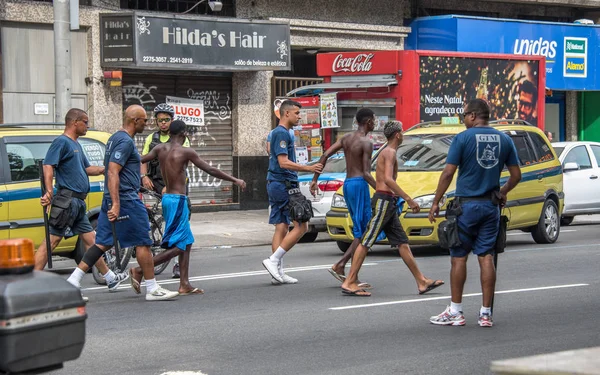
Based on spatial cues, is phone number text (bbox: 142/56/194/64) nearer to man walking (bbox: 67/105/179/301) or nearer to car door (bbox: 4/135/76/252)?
car door (bbox: 4/135/76/252)

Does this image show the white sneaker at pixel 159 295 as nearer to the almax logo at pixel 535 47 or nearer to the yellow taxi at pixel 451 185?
the yellow taxi at pixel 451 185

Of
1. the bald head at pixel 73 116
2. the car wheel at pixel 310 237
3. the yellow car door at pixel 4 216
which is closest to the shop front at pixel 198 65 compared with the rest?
the car wheel at pixel 310 237

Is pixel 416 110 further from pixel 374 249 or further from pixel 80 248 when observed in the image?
pixel 80 248

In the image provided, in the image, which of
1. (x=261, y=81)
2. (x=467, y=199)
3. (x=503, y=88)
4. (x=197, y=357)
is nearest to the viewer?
(x=197, y=357)

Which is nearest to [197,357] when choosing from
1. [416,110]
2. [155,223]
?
[155,223]

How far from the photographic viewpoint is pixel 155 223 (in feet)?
40.3

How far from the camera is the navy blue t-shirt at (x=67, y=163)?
10273mm

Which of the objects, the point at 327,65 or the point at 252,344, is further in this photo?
the point at 327,65

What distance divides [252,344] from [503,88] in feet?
41.6

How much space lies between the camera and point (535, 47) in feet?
85.3

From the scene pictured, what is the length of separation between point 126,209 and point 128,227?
0.17 metres

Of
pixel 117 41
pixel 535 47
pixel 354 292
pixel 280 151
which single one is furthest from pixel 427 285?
pixel 535 47

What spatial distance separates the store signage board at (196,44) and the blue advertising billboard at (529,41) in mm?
4443

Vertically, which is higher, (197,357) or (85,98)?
(85,98)
